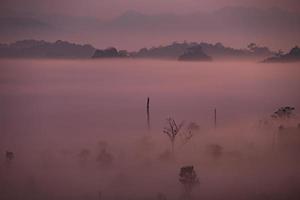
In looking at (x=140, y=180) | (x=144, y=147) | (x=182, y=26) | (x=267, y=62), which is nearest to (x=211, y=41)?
(x=182, y=26)

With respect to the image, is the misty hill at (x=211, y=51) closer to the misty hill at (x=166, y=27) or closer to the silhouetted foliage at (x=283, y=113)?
the misty hill at (x=166, y=27)

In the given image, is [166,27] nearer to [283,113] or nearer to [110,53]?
[110,53]

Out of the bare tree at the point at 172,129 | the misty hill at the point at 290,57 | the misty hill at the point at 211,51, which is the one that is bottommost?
the bare tree at the point at 172,129

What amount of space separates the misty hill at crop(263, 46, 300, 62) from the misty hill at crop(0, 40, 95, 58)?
3.09 feet

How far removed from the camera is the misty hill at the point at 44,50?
2.09 metres

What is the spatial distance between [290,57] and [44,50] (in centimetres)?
127

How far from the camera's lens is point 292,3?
7.43ft

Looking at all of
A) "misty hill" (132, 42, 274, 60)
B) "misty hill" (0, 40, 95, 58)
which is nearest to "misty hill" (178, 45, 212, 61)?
"misty hill" (132, 42, 274, 60)

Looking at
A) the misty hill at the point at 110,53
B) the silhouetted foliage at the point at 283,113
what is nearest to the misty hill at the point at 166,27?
the misty hill at the point at 110,53

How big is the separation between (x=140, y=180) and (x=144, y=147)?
0.17 m

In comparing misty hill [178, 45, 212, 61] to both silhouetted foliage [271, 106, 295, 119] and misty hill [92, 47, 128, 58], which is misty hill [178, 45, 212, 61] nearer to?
misty hill [92, 47, 128, 58]

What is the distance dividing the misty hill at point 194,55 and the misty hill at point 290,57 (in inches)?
13.5

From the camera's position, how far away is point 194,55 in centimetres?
217

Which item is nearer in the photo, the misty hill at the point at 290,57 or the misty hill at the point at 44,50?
the misty hill at the point at 44,50
